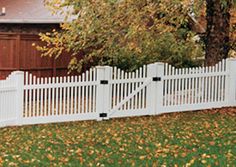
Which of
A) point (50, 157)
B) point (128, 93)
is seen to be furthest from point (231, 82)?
point (50, 157)

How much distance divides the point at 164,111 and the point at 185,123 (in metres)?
1.58

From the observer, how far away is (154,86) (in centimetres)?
1325

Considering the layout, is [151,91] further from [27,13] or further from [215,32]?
[27,13]

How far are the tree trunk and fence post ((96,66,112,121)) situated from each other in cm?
396

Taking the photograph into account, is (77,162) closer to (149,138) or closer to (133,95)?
(149,138)

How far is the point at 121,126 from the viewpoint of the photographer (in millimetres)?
11742

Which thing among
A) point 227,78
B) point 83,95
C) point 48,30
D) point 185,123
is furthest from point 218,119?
point 48,30

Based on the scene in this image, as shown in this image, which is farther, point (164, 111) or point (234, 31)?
point (234, 31)

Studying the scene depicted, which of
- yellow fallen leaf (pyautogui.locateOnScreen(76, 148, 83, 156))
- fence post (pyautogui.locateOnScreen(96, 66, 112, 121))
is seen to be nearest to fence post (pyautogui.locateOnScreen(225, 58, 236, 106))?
fence post (pyautogui.locateOnScreen(96, 66, 112, 121))

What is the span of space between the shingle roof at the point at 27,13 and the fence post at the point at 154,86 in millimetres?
6064

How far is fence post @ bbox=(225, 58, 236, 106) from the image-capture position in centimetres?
1414

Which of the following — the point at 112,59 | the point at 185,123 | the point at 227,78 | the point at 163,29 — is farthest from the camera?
the point at 112,59

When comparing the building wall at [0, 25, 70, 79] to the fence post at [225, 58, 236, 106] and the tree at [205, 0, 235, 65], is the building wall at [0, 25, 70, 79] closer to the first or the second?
A: the tree at [205, 0, 235, 65]

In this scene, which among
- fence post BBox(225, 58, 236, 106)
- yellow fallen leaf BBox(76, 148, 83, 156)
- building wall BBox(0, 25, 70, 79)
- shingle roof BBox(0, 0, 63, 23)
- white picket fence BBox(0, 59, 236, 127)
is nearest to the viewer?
yellow fallen leaf BBox(76, 148, 83, 156)
